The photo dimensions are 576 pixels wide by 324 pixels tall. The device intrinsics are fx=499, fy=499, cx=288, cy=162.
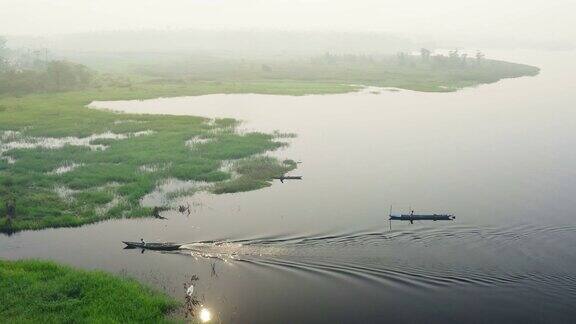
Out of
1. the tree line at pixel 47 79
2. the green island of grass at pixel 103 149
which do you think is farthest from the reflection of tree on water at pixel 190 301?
the tree line at pixel 47 79

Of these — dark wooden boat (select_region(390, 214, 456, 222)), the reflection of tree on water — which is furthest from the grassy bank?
dark wooden boat (select_region(390, 214, 456, 222))

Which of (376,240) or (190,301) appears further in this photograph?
(376,240)

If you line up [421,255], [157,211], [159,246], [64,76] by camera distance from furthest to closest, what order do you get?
[64,76]
[157,211]
[159,246]
[421,255]

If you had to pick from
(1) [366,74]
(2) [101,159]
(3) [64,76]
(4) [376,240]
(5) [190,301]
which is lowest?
(5) [190,301]

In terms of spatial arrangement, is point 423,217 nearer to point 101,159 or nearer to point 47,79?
point 101,159

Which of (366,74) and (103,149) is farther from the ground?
(366,74)

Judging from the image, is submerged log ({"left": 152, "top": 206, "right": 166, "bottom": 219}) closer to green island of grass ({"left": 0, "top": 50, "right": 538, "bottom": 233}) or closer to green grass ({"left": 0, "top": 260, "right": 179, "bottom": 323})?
green island of grass ({"left": 0, "top": 50, "right": 538, "bottom": 233})

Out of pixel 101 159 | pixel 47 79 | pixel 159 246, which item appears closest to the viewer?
pixel 159 246

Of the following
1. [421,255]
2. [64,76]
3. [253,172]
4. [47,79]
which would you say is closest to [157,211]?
[253,172]
